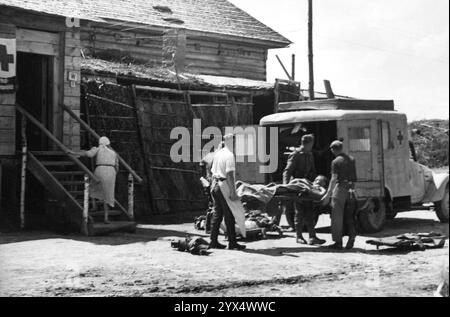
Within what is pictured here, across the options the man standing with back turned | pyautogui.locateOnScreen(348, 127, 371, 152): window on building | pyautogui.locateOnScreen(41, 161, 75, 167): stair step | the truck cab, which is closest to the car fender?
the truck cab

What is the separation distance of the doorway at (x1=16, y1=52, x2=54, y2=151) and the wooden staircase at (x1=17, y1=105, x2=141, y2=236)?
81 centimetres

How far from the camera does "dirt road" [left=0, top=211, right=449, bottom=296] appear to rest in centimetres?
801

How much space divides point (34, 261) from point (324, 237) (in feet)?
18.6

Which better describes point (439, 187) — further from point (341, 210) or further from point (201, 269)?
point (201, 269)

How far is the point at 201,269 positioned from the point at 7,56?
6857mm

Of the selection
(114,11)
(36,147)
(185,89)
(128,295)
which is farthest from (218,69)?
(128,295)

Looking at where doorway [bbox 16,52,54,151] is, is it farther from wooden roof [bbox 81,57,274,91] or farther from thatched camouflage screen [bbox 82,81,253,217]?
wooden roof [bbox 81,57,274,91]

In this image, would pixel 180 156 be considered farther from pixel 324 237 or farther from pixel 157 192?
pixel 324 237

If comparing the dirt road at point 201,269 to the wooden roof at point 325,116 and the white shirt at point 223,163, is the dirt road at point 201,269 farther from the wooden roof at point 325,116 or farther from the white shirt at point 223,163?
the wooden roof at point 325,116

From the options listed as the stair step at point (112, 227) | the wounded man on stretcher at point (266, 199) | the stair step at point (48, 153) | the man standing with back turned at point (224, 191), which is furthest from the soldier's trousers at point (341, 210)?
the stair step at point (48, 153)

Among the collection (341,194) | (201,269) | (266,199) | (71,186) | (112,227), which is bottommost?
(201,269)

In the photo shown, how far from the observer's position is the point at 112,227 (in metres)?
13.3

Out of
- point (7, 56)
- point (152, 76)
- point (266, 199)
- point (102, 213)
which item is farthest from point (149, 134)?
point (266, 199)
